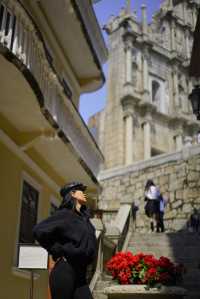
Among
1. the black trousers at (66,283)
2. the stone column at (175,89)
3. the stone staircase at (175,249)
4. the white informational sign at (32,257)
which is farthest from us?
the stone column at (175,89)

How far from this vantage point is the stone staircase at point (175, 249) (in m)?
8.19

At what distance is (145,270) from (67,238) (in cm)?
305

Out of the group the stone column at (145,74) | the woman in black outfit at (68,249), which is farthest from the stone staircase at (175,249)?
the stone column at (145,74)

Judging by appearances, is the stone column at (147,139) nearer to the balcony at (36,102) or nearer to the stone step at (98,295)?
the balcony at (36,102)

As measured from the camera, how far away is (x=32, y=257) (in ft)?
16.8

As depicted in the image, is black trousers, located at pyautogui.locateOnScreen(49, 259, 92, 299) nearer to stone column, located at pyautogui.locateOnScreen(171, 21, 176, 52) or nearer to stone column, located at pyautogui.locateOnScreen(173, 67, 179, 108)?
stone column, located at pyautogui.locateOnScreen(173, 67, 179, 108)

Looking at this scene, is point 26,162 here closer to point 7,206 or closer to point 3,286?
point 7,206

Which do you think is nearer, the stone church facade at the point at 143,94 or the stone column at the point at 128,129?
the stone column at the point at 128,129

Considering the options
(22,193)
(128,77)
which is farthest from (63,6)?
(128,77)

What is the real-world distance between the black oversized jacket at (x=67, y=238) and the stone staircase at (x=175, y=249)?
16.5 ft

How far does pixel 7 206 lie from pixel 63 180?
141 inches

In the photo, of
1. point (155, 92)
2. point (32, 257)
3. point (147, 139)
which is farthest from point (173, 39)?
point (32, 257)

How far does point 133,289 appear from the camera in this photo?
5.82 m

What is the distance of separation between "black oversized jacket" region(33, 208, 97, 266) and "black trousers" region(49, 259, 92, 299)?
7 centimetres
